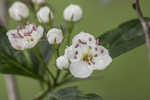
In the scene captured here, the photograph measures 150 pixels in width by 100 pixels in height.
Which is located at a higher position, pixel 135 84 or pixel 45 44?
pixel 45 44

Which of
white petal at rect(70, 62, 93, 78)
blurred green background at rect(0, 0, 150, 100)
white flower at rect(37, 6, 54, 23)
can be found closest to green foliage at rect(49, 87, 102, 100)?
white petal at rect(70, 62, 93, 78)

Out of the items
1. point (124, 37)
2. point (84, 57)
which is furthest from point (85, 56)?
point (124, 37)

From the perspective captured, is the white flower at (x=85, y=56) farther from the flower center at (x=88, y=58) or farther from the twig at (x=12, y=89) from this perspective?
the twig at (x=12, y=89)

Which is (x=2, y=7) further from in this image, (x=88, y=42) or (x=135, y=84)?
(x=135, y=84)

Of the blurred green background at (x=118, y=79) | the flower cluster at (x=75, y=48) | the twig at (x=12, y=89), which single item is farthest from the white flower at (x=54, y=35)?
the blurred green background at (x=118, y=79)

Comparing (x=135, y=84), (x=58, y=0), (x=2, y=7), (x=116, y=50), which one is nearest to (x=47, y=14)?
(x=116, y=50)

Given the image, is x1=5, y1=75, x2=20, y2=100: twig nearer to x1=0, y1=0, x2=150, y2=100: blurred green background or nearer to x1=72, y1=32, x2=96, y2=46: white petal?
x1=72, y1=32, x2=96, y2=46: white petal

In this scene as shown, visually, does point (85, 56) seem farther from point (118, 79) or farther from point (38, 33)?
point (118, 79)
